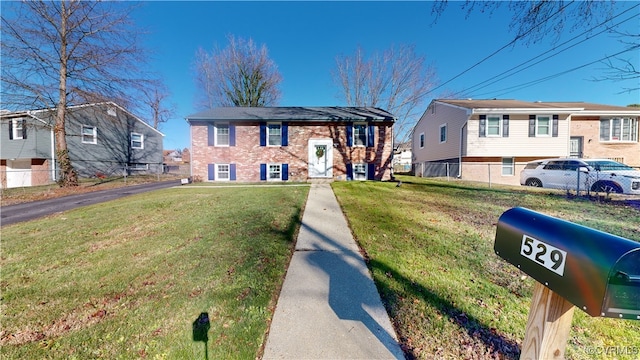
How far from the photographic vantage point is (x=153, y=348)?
1983 mm

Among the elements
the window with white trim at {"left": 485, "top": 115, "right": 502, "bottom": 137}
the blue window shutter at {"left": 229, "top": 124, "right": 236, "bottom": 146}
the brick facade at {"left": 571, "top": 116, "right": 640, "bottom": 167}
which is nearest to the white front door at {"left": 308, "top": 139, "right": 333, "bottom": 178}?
the blue window shutter at {"left": 229, "top": 124, "right": 236, "bottom": 146}

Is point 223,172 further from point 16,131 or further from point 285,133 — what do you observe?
point 16,131

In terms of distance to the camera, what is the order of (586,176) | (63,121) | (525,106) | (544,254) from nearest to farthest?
(544,254)
(586,176)
(63,121)
(525,106)

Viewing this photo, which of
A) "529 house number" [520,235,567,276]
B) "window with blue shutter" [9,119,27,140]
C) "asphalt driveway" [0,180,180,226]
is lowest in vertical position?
"asphalt driveway" [0,180,180,226]

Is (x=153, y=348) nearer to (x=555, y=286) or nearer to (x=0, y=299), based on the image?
(x=0, y=299)

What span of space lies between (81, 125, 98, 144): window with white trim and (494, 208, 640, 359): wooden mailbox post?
25.2 metres

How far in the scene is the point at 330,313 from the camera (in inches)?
94.5

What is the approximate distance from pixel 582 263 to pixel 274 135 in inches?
577

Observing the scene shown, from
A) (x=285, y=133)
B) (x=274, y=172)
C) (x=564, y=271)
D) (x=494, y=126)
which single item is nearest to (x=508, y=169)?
(x=494, y=126)

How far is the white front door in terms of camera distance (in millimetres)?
14484

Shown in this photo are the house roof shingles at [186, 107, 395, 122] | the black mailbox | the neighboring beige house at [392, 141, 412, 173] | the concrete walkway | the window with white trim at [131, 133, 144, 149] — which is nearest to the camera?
the black mailbox

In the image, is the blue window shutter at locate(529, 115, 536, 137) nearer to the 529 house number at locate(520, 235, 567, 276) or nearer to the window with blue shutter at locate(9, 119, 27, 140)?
the 529 house number at locate(520, 235, 567, 276)

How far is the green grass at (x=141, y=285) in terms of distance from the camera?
205 centimetres

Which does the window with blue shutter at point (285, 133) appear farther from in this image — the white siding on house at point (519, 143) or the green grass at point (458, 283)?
the white siding on house at point (519, 143)
